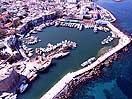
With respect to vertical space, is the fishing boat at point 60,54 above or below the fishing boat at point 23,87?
above

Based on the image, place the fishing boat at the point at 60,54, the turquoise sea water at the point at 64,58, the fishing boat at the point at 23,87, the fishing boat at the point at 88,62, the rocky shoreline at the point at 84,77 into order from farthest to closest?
the fishing boat at the point at 60,54, the fishing boat at the point at 88,62, the turquoise sea water at the point at 64,58, the fishing boat at the point at 23,87, the rocky shoreline at the point at 84,77

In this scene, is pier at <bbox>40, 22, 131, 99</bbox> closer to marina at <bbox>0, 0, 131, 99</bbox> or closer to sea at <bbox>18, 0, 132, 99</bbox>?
marina at <bbox>0, 0, 131, 99</bbox>

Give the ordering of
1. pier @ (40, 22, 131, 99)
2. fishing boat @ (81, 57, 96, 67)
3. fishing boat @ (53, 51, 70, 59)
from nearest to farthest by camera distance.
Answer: pier @ (40, 22, 131, 99) → fishing boat @ (81, 57, 96, 67) → fishing boat @ (53, 51, 70, 59)

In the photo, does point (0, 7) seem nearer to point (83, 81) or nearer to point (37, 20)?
point (37, 20)

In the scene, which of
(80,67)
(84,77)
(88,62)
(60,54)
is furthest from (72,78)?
(60,54)

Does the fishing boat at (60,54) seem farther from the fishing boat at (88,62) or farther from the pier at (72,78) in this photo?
the pier at (72,78)

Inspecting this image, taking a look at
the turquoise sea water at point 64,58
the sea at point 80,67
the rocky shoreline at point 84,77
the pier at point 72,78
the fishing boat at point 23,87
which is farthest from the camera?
the turquoise sea water at point 64,58

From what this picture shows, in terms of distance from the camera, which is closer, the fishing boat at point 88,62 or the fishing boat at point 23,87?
the fishing boat at point 23,87

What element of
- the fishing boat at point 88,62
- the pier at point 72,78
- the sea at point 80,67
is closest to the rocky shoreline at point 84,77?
the pier at point 72,78

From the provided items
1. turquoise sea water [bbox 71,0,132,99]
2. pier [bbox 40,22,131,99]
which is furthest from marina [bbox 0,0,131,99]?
turquoise sea water [bbox 71,0,132,99]
